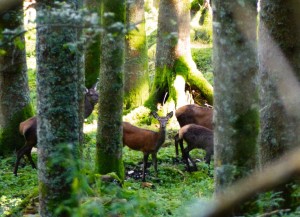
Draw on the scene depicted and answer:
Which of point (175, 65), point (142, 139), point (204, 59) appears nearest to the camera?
point (142, 139)

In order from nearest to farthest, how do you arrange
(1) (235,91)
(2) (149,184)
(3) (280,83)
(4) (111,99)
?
(1) (235,91), (3) (280,83), (4) (111,99), (2) (149,184)

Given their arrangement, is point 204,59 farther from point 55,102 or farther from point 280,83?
point 55,102

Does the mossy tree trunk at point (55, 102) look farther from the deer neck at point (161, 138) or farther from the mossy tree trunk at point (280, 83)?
the deer neck at point (161, 138)

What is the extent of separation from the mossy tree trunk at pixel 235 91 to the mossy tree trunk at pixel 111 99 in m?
3.84

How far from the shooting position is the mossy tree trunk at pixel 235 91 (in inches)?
205

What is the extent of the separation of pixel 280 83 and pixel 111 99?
346 cm

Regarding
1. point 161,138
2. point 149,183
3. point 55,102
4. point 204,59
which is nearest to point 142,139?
point 161,138

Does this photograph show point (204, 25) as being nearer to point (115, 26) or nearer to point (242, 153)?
point (242, 153)

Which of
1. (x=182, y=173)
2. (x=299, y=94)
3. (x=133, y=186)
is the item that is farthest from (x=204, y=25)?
(x=299, y=94)

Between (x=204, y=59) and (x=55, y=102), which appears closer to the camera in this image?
(x=55, y=102)

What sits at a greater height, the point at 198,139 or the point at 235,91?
the point at 235,91

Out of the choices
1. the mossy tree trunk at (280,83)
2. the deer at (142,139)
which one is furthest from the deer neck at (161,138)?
the mossy tree trunk at (280,83)

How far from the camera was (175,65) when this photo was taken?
631 inches

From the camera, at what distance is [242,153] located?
5.41 m
